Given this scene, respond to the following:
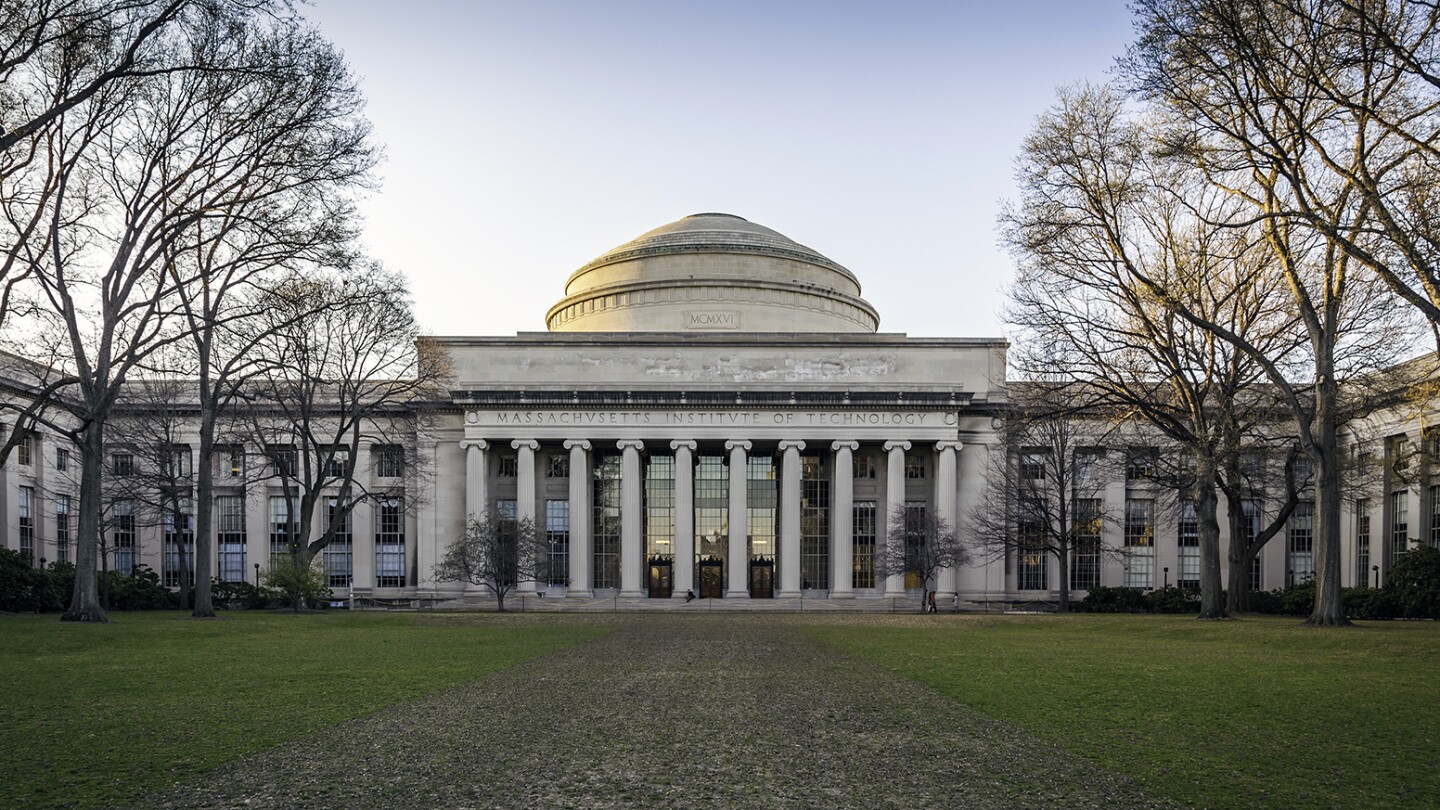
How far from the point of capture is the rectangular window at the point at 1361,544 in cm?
5859

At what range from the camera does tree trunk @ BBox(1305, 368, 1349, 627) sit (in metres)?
29.0

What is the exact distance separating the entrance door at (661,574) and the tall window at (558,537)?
5.52 m

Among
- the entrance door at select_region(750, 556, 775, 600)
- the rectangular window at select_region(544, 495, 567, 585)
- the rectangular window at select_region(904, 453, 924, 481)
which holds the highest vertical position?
the rectangular window at select_region(904, 453, 924, 481)

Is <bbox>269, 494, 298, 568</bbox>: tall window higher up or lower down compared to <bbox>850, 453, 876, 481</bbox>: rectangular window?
lower down

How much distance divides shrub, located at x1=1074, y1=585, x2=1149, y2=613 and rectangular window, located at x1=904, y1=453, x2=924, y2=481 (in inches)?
683

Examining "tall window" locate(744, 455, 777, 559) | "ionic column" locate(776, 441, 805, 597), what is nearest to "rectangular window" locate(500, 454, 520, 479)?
"tall window" locate(744, 455, 777, 559)

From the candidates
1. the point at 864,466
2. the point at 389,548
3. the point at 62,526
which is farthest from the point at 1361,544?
the point at 62,526

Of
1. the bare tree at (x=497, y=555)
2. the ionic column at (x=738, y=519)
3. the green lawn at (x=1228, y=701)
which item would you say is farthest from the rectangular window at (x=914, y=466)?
the green lawn at (x=1228, y=701)

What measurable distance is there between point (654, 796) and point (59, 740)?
746 cm

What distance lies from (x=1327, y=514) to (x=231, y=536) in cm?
6384

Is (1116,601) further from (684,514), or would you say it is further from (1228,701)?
(1228,701)

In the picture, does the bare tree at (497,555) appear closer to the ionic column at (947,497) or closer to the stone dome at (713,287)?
the ionic column at (947,497)

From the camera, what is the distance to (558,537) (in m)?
67.1

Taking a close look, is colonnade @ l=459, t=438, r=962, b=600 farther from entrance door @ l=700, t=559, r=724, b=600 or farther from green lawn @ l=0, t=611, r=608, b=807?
green lawn @ l=0, t=611, r=608, b=807
